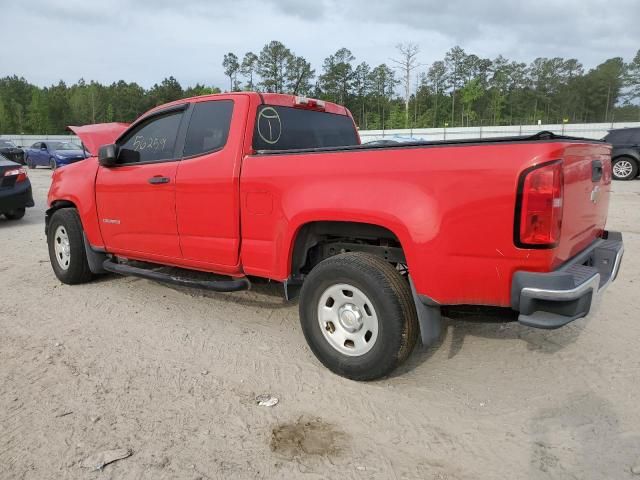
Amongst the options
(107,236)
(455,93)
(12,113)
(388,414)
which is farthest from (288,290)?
(12,113)

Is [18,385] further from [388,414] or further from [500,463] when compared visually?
[500,463]

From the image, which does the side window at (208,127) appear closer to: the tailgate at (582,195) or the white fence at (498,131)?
the tailgate at (582,195)

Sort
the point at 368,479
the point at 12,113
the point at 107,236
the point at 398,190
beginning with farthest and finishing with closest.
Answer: the point at 12,113 → the point at 107,236 → the point at 398,190 → the point at 368,479

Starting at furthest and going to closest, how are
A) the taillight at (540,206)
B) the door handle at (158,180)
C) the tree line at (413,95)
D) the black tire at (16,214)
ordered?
the tree line at (413,95) → the black tire at (16,214) → the door handle at (158,180) → the taillight at (540,206)

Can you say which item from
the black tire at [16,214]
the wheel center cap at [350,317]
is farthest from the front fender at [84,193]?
the black tire at [16,214]

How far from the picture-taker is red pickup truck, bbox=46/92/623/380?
2570 mm

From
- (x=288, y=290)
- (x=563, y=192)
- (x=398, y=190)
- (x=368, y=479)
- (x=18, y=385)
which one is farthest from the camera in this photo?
(x=288, y=290)

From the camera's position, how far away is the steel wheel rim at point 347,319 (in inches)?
124

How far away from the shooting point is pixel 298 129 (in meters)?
4.34

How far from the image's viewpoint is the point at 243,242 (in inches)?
148

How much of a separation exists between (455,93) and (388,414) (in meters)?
73.2

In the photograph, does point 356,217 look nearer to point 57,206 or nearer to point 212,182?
point 212,182

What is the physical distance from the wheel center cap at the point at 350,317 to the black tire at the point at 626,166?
15266mm

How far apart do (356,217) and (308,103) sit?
72.5 inches
